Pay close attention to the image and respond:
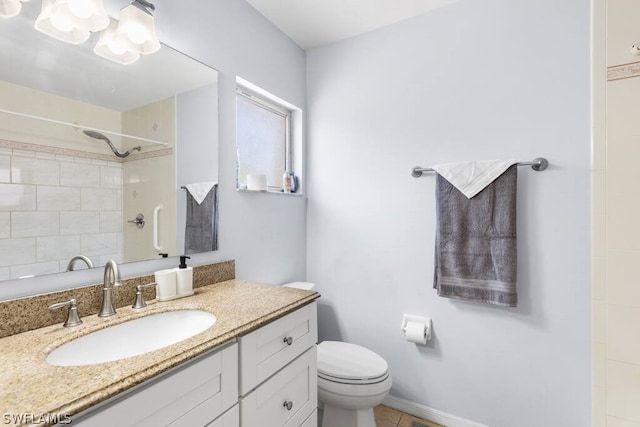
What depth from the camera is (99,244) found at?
1112 mm

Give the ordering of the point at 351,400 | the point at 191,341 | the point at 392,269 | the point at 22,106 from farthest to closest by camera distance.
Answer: the point at 392,269
the point at 351,400
the point at 22,106
the point at 191,341

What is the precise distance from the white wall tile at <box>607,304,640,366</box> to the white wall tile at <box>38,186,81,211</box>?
2005 mm

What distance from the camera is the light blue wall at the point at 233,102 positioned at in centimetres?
134

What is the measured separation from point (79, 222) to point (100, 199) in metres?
0.11

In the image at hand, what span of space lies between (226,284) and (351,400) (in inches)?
32.6

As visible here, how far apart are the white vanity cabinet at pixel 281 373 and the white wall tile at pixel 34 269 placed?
68 cm

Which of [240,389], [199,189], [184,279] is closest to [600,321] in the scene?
[240,389]

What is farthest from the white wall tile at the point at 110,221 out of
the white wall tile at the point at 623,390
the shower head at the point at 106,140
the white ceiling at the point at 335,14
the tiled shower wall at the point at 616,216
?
the white wall tile at the point at 623,390

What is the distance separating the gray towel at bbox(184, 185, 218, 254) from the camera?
56.3 inches

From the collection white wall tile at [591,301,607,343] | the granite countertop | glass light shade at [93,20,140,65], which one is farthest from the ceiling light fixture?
white wall tile at [591,301,607,343]

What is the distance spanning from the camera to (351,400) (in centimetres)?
146

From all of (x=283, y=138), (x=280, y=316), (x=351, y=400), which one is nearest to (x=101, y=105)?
(x=280, y=316)

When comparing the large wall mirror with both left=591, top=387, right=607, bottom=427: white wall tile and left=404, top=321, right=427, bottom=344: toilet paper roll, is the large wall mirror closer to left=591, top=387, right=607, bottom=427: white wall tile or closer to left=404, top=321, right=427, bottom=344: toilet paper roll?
left=404, top=321, right=427, bottom=344: toilet paper roll

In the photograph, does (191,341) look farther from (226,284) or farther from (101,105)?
(101,105)
